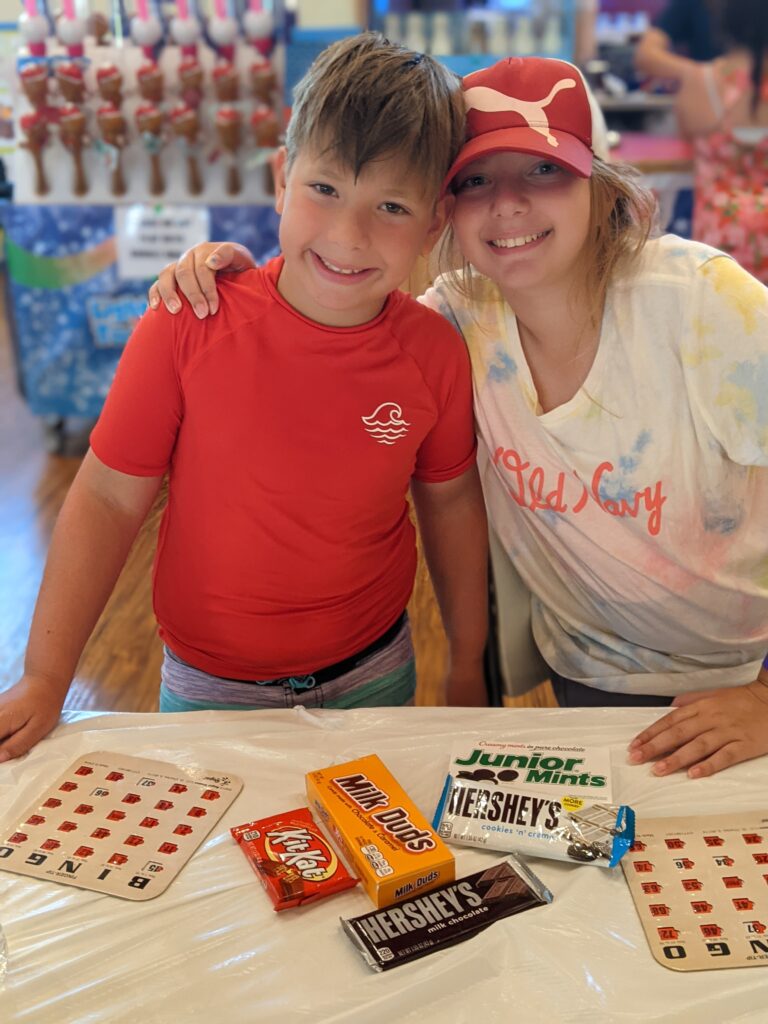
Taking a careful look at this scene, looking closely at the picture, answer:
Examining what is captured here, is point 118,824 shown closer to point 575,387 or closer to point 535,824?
point 535,824

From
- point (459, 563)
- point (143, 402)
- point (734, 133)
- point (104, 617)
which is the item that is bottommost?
point (104, 617)

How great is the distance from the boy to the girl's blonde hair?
194 mm

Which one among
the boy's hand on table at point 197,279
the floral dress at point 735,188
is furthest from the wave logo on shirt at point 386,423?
the floral dress at point 735,188

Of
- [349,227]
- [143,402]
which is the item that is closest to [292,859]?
[143,402]

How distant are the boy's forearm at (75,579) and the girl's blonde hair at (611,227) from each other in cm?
66

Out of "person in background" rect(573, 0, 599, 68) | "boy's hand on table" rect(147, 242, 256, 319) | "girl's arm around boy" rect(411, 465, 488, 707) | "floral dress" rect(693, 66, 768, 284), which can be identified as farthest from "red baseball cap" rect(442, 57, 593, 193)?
"person in background" rect(573, 0, 599, 68)

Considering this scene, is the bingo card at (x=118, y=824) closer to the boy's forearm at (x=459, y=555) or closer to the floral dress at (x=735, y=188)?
the boy's forearm at (x=459, y=555)

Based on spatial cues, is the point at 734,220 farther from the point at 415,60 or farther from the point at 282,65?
the point at 415,60

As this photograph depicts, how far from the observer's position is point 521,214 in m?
1.23

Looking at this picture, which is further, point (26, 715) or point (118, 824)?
point (26, 715)

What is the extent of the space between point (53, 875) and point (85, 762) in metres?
0.17

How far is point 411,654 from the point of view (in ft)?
4.91

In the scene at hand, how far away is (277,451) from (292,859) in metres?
0.52

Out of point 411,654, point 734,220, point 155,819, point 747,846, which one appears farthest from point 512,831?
point 734,220
